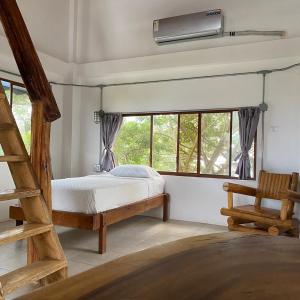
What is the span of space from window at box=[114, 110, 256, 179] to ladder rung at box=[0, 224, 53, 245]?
3.46 meters

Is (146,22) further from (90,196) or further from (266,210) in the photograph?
(266,210)

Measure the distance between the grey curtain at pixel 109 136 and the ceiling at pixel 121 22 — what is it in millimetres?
1037

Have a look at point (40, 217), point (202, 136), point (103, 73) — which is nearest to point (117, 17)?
point (103, 73)

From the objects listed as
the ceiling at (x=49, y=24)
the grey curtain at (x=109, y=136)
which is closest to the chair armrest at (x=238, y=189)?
the grey curtain at (x=109, y=136)

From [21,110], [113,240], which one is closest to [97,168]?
[21,110]

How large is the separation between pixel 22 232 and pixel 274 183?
347 centimetres

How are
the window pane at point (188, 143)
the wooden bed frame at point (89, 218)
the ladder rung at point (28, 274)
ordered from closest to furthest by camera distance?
the ladder rung at point (28, 274) → the wooden bed frame at point (89, 218) → the window pane at point (188, 143)

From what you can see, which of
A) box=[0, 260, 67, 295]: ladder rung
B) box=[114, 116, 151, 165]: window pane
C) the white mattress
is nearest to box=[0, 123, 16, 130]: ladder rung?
box=[0, 260, 67, 295]: ladder rung

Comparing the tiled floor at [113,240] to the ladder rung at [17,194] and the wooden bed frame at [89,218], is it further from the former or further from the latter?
the ladder rung at [17,194]

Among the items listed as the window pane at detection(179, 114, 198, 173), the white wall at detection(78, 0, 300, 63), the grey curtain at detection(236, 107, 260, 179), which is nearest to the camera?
the white wall at detection(78, 0, 300, 63)

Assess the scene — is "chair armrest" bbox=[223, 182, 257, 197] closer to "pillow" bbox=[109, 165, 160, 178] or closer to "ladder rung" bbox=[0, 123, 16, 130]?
"pillow" bbox=[109, 165, 160, 178]

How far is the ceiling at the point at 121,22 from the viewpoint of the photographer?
14.0ft

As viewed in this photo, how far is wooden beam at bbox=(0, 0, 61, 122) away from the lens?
187 centimetres

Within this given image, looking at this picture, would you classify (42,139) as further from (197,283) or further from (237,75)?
(237,75)
